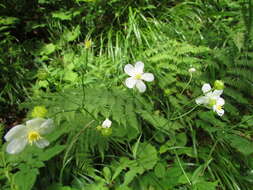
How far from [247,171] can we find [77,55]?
6.36ft

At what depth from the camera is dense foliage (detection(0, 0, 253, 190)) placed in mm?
1191

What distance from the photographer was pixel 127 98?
143 centimetres

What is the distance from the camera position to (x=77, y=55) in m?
2.46

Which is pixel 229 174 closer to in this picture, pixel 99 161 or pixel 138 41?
pixel 99 161

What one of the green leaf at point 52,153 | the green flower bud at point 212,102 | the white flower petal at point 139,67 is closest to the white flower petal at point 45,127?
the green leaf at point 52,153

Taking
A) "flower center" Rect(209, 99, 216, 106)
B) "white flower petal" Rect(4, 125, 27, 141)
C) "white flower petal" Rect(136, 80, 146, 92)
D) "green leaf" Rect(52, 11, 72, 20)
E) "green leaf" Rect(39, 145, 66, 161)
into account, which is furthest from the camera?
"green leaf" Rect(52, 11, 72, 20)

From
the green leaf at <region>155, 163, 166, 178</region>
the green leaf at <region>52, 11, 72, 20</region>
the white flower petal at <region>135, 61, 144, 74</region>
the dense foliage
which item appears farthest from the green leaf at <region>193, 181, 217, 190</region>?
the green leaf at <region>52, 11, 72, 20</region>

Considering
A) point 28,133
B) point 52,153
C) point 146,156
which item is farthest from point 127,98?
point 28,133

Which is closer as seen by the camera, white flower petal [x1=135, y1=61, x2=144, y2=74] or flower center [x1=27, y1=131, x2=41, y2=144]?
flower center [x1=27, y1=131, x2=41, y2=144]

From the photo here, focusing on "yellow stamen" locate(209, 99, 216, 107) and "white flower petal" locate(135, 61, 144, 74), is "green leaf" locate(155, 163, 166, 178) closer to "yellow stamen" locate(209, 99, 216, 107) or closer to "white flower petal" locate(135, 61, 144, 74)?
"yellow stamen" locate(209, 99, 216, 107)

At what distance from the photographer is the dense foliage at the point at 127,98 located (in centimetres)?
119

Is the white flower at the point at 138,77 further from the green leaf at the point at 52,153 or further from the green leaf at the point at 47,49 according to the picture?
the green leaf at the point at 47,49

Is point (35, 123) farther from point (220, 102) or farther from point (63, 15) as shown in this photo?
point (63, 15)

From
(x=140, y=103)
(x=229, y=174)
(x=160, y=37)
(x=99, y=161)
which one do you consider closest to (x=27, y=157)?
(x=99, y=161)
